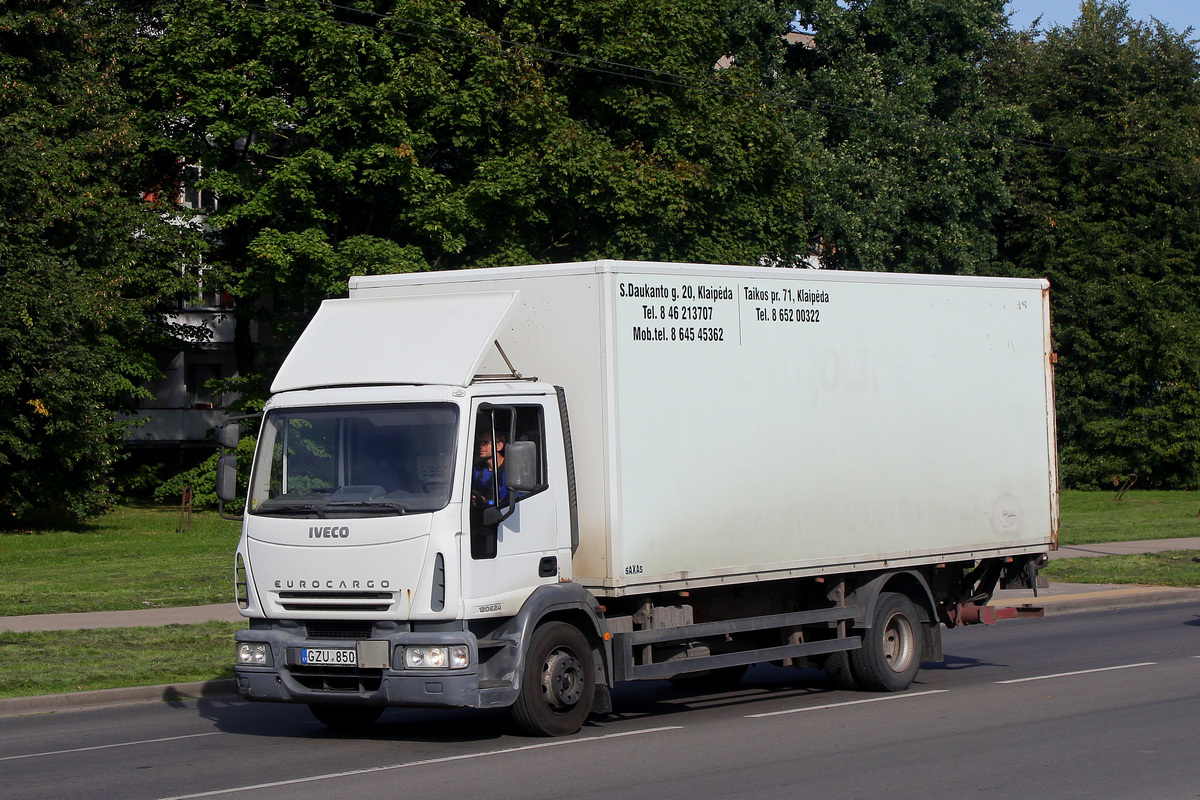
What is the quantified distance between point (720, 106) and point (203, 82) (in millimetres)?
11898

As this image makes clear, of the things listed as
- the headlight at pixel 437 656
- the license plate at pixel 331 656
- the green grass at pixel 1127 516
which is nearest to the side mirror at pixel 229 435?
the license plate at pixel 331 656

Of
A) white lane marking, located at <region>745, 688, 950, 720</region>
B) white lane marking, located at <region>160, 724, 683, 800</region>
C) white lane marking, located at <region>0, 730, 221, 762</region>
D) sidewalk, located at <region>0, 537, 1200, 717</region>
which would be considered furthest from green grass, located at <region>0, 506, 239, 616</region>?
white lane marking, located at <region>160, 724, 683, 800</region>

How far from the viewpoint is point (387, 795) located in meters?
8.06

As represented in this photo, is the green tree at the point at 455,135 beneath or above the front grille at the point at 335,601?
above

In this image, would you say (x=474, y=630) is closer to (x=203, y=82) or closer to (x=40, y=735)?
(x=40, y=735)

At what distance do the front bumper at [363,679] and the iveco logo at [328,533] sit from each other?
26.7 inches

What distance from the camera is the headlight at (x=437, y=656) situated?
9.09 m

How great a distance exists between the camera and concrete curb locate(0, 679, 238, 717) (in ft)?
40.5

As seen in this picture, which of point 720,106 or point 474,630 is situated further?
point 720,106

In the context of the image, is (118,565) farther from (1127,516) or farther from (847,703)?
(1127,516)

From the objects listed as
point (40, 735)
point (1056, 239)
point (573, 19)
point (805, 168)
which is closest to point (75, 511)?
point (573, 19)

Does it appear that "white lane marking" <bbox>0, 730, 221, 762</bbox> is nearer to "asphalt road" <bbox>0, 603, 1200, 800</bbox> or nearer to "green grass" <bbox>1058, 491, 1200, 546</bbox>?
"asphalt road" <bbox>0, 603, 1200, 800</bbox>

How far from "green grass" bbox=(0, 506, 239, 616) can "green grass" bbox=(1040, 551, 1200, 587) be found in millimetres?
12859

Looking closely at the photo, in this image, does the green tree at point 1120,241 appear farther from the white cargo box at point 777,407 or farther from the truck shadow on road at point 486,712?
the truck shadow on road at point 486,712
